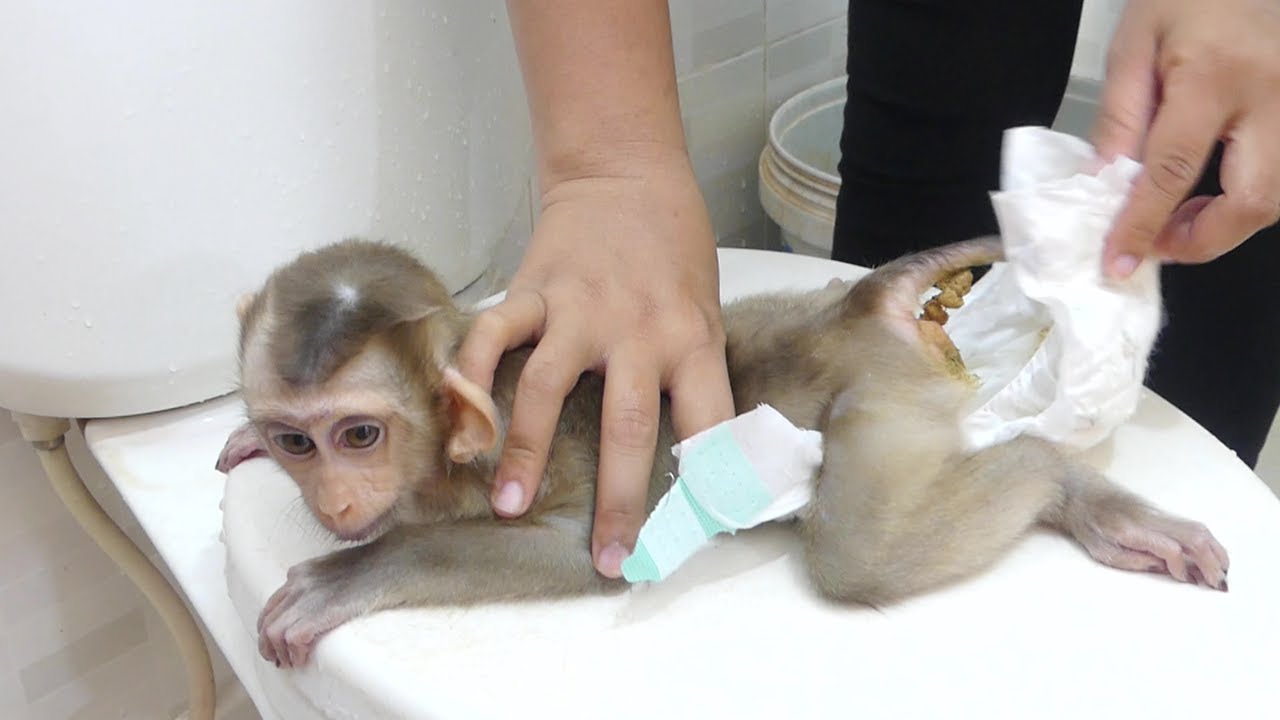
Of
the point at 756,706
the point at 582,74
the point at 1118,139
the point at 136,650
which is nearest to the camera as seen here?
the point at 756,706

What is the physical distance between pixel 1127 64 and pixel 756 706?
0.42m

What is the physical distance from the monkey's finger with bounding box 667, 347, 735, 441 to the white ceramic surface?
0.07 meters

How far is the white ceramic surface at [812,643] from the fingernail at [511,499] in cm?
5

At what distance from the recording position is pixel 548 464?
0.67 m

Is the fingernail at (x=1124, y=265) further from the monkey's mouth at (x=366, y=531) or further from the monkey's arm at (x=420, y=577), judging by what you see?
the monkey's mouth at (x=366, y=531)

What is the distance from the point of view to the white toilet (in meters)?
0.56

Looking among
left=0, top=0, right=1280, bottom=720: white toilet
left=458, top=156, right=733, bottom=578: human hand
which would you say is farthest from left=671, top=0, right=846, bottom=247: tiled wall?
left=458, top=156, right=733, bottom=578: human hand

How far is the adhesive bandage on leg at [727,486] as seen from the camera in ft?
1.99

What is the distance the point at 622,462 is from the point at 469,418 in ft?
0.32

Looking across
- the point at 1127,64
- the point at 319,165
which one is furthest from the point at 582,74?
the point at 1127,64

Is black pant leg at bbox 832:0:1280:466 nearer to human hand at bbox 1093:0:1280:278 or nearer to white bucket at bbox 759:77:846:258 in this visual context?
white bucket at bbox 759:77:846:258

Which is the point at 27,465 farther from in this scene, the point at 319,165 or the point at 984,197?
the point at 984,197

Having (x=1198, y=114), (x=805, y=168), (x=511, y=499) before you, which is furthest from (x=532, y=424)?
(x=805, y=168)

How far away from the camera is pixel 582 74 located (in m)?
0.76
